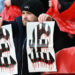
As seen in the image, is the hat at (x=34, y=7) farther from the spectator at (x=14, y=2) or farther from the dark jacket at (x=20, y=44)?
the spectator at (x=14, y=2)

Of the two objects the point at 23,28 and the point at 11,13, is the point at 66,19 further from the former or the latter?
the point at 11,13

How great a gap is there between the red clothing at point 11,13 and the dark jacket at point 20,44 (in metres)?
0.70

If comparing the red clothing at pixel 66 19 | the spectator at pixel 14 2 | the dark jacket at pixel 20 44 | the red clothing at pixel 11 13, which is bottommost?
the dark jacket at pixel 20 44

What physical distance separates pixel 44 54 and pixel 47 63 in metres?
0.07

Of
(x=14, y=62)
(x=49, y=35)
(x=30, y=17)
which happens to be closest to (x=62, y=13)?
(x=30, y=17)

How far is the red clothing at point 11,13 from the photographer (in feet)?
10.2

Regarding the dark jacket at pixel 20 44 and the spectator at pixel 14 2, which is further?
the spectator at pixel 14 2

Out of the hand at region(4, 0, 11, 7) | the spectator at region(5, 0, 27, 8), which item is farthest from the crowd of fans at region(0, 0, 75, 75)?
the hand at region(4, 0, 11, 7)

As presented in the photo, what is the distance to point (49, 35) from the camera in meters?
2.01

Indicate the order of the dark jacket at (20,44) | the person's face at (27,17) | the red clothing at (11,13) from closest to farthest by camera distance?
the dark jacket at (20,44) → the person's face at (27,17) → the red clothing at (11,13)

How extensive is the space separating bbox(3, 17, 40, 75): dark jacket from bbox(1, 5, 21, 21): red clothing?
2.31 feet

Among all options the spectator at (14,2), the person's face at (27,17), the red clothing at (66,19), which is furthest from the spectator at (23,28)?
the spectator at (14,2)

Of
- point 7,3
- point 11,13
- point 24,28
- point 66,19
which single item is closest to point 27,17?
point 24,28

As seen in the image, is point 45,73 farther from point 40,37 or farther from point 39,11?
point 39,11
